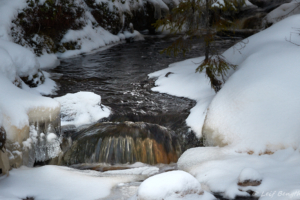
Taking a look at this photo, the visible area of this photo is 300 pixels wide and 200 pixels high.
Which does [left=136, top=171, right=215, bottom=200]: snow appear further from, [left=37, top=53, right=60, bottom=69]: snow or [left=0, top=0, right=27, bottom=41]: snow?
[left=0, top=0, right=27, bottom=41]: snow

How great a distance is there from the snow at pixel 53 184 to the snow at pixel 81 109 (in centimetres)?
178

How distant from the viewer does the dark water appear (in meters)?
6.55

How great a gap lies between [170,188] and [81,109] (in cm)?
368

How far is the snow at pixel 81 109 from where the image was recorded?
6.32 metres

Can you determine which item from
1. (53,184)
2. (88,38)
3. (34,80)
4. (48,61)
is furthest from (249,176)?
(88,38)

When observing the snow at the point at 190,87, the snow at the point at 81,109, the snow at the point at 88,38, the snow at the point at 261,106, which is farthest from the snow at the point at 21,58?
the snow at the point at 88,38

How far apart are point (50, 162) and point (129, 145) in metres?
1.49

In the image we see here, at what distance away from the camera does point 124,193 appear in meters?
4.11

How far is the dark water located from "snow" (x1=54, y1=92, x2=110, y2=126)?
334 mm

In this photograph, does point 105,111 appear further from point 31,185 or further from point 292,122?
point 292,122

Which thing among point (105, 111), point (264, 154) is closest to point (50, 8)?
point (105, 111)

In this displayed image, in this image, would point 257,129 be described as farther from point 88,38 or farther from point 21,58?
point 88,38

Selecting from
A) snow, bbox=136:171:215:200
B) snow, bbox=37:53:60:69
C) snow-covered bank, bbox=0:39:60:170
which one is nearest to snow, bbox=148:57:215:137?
snow, bbox=136:171:215:200

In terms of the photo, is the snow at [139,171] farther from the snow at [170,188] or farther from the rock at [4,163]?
the snow at [170,188]
